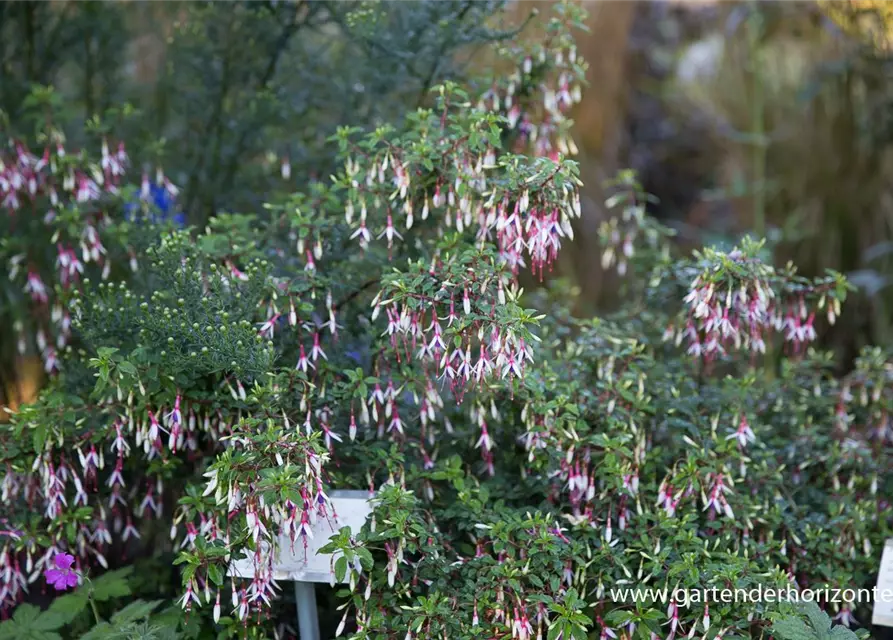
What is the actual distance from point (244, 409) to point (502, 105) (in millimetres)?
1168

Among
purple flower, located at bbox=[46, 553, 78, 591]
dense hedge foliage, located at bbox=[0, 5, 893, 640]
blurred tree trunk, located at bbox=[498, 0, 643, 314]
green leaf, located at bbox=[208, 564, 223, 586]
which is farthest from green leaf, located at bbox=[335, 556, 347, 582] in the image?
blurred tree trunk, located at bbox=[498, 0, 643, 314]

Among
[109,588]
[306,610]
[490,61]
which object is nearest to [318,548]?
[306,610]

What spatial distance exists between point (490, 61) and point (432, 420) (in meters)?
2.30

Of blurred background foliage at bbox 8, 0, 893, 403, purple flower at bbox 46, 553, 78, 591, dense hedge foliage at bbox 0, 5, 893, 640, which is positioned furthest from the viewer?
blurred background foliage at bbox 8, 0, 893, 403

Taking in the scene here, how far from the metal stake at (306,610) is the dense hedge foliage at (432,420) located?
62 millimetres

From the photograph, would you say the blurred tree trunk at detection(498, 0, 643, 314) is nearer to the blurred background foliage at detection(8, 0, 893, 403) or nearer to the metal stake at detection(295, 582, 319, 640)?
the blurred background foliage at detection(8, 0, 893, 403)

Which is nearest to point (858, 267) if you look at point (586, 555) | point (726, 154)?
point (726, 154)

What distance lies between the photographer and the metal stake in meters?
1.98

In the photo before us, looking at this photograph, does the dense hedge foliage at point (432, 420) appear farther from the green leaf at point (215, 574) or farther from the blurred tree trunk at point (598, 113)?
the blurred tree trunk at point (598, 113)

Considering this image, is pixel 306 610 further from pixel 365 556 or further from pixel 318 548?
pixel 365 556

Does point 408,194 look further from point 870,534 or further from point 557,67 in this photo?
point 870,534

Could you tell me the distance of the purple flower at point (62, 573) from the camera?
6.45ft

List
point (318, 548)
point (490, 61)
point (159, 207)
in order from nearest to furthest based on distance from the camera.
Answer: point (318, 548), point (159, 207), point (490, 61)

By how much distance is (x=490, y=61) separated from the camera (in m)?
3.96
